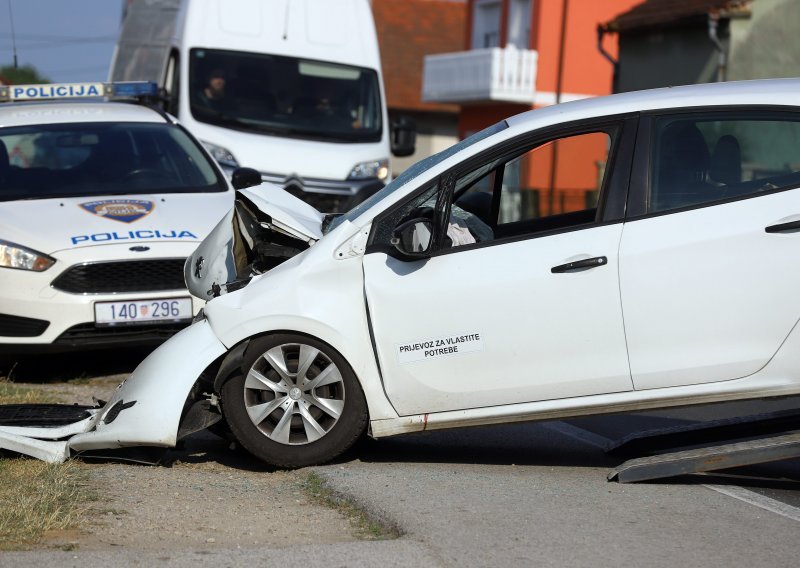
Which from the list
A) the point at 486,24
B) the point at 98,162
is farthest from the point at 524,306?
the point at 486,24

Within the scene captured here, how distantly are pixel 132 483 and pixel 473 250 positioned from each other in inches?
75.8

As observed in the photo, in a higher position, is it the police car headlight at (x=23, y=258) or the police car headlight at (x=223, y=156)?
the police car headlight at (x=23, y=258)

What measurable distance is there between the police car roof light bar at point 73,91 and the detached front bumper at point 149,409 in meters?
6.50

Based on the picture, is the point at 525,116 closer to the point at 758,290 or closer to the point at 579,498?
the point at 758,290

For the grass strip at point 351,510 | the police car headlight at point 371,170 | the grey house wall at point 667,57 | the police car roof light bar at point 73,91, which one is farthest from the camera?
the grey house wall at point 667,57

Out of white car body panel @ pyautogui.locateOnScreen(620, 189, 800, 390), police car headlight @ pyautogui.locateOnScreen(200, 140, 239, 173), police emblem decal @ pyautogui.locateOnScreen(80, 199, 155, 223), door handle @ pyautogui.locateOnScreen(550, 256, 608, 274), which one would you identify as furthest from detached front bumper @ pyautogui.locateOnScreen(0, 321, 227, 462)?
police car headlight @ pyautogui.locateOnScreen(200, 140, 239, 173)

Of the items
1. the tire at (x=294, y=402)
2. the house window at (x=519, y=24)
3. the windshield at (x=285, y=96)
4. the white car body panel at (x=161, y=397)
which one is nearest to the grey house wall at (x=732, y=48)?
the house window at (x=519, y=24)

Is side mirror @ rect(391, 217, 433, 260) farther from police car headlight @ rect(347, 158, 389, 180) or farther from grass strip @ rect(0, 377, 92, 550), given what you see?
police car headlight @ rect(347, 158, 389, 180)

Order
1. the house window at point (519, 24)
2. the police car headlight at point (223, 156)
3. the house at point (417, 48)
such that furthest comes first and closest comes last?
the house at point (417, 48), the house window at point (519, 24), the police car headlight at point (223, 156)

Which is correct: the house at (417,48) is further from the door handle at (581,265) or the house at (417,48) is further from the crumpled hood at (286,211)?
the door handle at (581,265)

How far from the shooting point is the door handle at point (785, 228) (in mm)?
5918

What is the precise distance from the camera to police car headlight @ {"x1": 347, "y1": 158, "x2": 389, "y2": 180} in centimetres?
1459

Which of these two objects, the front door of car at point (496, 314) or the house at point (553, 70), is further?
the house at point (553, 70)

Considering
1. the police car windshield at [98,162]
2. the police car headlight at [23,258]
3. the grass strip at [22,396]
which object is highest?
the police car windshield at [98,162]
